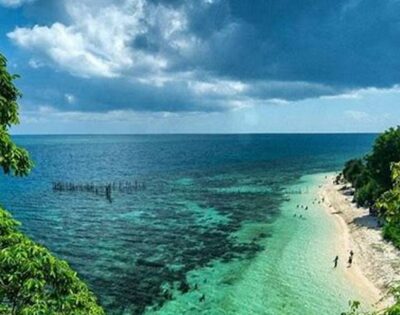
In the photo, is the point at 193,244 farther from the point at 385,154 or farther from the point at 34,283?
the point at 34,283

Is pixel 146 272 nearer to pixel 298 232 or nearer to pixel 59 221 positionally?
pixel 298 232

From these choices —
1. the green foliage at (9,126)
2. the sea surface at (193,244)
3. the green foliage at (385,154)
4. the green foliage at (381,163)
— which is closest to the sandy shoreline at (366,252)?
the sea surface at (193,244)

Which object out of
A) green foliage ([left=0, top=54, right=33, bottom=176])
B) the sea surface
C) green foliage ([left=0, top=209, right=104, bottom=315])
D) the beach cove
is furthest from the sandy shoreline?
green foliage ([left=0, top=54, right=33, bottom=176])

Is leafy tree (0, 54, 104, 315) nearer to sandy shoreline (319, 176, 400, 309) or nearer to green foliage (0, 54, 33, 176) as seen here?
green foliage (0, 54, 33, 176)

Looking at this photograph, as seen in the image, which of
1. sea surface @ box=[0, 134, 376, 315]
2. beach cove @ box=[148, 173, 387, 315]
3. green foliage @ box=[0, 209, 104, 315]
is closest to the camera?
green foliage @ box=[0, 209, 104, 315]

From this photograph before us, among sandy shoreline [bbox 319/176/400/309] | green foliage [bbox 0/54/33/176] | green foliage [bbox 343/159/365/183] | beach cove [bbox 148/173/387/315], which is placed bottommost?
beach cove [bbox 148/173/387/315]

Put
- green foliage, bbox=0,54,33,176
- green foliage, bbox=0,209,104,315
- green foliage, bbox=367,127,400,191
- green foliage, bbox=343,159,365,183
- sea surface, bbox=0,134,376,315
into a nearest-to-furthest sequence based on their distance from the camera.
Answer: green foliage, bbox=0,209,104,315
green foliage, bbox=0,54,33,176
sea surface, bbox=0,134,376,315
green foliage, bbox=367,127,400,191
green foliage, bbox=343,159,365,183

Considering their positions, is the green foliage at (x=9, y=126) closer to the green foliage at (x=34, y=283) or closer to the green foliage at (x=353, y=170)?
the green foliage at (x=34, y=283)

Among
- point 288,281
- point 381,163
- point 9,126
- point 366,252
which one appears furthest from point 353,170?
point 9,126
